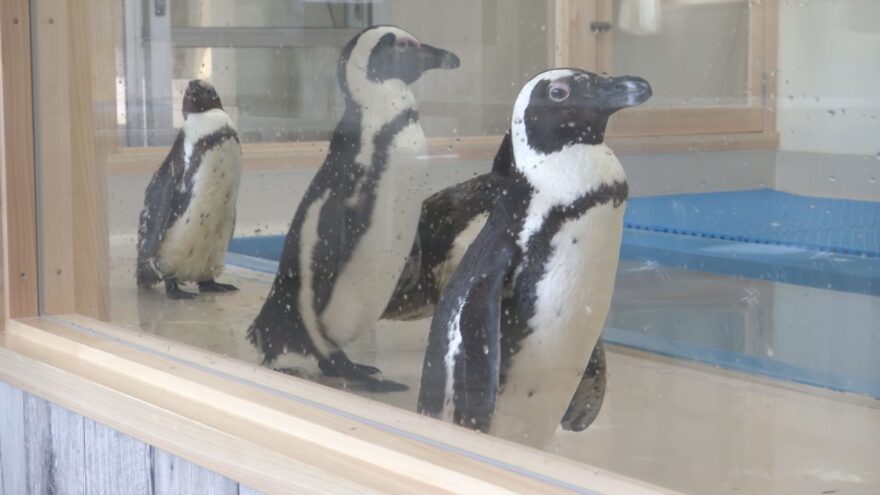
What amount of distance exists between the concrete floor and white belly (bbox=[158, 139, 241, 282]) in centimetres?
56

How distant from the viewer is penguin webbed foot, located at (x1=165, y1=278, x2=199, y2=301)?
4.55 feet

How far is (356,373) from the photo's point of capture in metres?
1.14

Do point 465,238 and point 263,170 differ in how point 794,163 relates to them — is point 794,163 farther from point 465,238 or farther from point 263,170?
point 263,170

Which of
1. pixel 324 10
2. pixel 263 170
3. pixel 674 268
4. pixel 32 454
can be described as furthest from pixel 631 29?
pixel 32 454

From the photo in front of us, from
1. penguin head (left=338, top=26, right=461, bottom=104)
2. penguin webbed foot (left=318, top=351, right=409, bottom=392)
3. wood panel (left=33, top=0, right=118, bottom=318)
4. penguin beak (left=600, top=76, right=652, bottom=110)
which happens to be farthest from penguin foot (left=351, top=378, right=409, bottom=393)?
wood panel (left=33, top=0, right=118, bottom=318)

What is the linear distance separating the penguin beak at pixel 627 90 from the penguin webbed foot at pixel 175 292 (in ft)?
2.21

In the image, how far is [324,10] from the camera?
1.17 meters

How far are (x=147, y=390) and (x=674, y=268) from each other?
62 cm

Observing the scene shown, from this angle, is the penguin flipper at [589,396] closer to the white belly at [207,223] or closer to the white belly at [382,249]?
the white belly at [382,249]

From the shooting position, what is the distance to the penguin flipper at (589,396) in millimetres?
911

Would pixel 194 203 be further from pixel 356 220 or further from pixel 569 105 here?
pixel 569 105

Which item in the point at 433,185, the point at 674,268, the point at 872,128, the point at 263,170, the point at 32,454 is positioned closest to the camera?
the point at 872,128

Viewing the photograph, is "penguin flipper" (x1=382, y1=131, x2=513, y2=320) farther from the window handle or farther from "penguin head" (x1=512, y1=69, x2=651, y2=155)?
the window handle

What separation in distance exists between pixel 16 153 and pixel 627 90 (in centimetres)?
90
